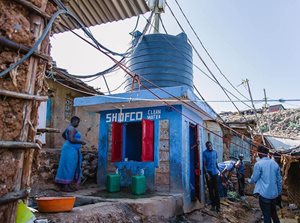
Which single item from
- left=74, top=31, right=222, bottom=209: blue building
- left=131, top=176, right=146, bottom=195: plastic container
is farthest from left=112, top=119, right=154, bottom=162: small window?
left=131, top=176, right=146, bottom=195: plastic container

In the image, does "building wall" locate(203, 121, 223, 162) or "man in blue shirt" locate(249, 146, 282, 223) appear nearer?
"man in blue shirt" locate(249, 146, 282, 223)

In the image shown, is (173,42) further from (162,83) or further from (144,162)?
(144,162)

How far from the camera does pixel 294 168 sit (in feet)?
44.8

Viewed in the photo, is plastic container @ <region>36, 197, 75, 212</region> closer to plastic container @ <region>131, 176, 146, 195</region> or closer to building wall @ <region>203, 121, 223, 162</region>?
plastic container @ <region>131, 176, 146, 195</region>

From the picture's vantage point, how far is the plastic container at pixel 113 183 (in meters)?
7.23

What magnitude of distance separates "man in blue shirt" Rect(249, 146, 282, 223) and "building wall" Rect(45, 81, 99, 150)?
814cm

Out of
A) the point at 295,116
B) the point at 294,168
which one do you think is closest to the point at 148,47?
the point at 294,168

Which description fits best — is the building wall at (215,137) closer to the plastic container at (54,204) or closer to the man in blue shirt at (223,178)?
the man in blue shirt at (223,178)

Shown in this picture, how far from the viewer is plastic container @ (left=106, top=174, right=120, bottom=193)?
7.23 m

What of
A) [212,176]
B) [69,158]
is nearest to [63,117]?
[69,158]

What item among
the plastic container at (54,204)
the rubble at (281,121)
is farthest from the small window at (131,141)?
the rubble at (281,121)

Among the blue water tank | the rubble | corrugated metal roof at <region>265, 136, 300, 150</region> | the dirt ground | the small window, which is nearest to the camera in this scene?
the dirt ground

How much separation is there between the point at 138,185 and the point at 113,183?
0.77 metres

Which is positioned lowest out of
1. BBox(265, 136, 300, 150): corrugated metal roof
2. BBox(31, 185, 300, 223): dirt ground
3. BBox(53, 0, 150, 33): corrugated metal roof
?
BBox(31, 185, 300, 223): dirt ground
